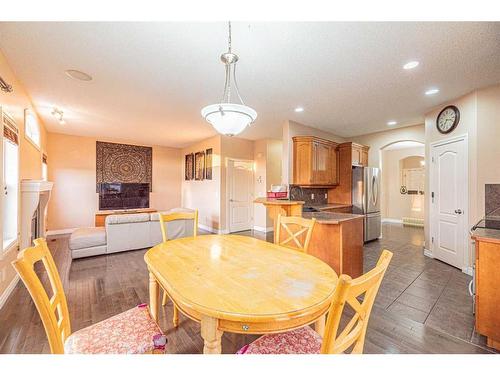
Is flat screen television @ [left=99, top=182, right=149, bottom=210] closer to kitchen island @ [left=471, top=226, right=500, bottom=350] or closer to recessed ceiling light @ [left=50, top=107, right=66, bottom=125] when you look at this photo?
recessed ceiling light @ [left=50, top=107, right=66, bottom=125]

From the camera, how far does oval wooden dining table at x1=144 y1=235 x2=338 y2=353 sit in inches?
37.0

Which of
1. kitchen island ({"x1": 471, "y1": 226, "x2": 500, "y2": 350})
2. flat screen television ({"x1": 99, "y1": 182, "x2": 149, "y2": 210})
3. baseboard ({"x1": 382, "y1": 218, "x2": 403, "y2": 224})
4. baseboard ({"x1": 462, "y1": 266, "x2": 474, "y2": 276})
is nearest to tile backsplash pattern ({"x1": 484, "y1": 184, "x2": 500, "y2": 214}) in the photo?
baseboard ({"x1": 462, "y1": 266, "x2": 474, "y2": 276})

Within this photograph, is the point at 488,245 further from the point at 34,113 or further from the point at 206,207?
the point at 34,113

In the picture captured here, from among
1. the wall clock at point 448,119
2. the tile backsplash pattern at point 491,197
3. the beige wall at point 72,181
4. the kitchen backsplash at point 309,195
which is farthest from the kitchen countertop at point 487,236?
the beige wall at point 72,181

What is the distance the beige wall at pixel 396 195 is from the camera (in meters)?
7.08

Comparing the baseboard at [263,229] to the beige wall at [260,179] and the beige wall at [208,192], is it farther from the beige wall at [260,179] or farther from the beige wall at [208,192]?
the beige wall at [208,192]

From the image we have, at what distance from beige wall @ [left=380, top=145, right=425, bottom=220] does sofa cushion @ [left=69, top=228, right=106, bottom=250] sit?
807 centimetres

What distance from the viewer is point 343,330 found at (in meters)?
0.96

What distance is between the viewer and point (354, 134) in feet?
18.3

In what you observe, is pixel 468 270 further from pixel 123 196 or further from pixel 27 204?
pixel 123 196

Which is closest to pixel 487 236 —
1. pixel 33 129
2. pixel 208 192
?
pixel 208 192

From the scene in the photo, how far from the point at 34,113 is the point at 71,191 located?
8.71 feet

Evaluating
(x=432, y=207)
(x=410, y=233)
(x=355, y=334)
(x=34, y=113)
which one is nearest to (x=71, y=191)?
(x=34, y=113)

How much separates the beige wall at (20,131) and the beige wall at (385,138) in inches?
254
